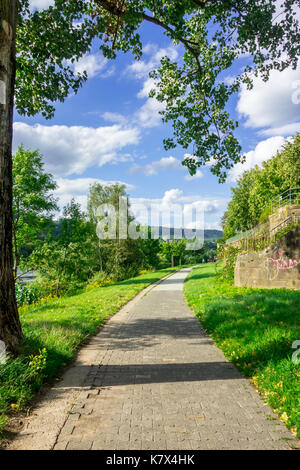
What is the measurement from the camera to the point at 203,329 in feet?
24.9

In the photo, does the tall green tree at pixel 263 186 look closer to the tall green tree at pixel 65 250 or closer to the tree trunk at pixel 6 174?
the tall green tree at pixel 65 250

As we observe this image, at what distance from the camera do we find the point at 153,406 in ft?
11.9

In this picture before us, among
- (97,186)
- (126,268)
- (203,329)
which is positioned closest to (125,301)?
(203,329)

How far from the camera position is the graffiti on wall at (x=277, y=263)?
11.9m

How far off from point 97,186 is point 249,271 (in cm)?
2559

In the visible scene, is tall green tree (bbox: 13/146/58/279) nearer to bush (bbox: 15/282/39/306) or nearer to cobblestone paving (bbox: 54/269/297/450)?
bush (bbox: 15/282/39/306)

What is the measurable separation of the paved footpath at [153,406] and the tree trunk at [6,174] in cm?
127

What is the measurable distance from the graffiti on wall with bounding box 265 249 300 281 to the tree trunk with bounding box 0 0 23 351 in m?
10.5

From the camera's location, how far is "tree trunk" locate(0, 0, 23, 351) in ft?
15.0

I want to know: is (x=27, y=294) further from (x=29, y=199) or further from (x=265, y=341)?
(x=265, y=341)

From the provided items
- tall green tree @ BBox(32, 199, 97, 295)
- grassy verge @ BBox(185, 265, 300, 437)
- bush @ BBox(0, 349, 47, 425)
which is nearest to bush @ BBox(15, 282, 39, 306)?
tall green tree @ BBox(32, 199, 97, 295)

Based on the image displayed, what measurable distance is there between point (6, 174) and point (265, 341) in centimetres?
541

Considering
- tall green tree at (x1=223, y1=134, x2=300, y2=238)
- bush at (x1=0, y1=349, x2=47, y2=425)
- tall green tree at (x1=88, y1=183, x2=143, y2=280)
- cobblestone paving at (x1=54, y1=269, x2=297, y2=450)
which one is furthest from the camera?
tall green tree at (x1=88, y1=183, x2=143, y2=280)

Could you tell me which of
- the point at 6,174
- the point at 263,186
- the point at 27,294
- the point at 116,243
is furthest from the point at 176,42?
the point at 263,186
